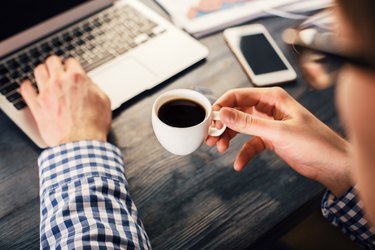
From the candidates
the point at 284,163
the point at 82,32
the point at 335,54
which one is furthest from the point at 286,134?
the point at 82,32

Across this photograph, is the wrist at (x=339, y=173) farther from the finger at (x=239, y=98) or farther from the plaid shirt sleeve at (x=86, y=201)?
the plaid shirt sleeve at (x=86, y=201)

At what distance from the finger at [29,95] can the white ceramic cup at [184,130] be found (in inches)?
11.4

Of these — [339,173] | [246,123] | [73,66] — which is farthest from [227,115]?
[73,66]

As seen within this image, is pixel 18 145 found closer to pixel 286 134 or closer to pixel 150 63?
pixel 150 63

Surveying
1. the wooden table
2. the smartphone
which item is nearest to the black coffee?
the wooden table

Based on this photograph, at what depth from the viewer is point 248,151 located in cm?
88

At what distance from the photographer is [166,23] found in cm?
111

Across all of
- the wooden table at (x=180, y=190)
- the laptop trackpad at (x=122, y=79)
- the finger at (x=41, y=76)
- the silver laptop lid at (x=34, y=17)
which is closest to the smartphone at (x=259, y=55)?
the wooden table at (x=180, y=190)

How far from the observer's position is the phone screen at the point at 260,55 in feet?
3.35

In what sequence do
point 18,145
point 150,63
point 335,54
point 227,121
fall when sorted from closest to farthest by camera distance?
point 335,54 → point 227,121 → point 18,145 → point 150,63

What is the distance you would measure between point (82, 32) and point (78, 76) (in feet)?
0.62

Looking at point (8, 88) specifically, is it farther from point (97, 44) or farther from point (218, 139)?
point (218, 139)

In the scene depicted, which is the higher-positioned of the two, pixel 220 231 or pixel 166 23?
pixel 166 23

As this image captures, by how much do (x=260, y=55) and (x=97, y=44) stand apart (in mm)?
416
